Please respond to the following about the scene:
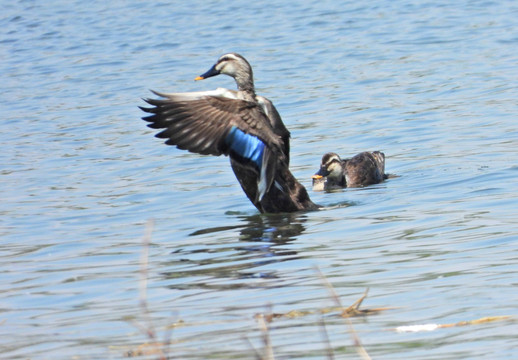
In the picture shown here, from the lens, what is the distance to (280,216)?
995 cm

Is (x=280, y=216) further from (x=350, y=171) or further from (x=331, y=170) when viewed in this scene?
(x=350, y=171)

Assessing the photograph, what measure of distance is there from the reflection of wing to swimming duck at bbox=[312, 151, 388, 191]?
2249 millimetres

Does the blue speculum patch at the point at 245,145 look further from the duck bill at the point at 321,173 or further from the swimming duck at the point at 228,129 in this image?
the duck bill at the point at 321,173

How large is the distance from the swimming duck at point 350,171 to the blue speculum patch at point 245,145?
89.2 inches

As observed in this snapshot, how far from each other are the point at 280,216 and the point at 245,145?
3.46 feet

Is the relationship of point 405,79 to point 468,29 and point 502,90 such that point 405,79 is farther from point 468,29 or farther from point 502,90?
point 468,29

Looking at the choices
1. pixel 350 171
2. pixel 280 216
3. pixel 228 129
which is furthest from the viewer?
pixel 350 171

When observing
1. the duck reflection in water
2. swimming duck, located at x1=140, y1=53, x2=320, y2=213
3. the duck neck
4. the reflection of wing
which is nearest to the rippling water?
the duck reflection in water

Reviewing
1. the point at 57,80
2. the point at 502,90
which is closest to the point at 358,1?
the point at 57,80

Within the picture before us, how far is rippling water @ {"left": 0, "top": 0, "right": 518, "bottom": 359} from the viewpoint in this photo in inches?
232

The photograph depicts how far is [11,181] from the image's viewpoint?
12.2 metres

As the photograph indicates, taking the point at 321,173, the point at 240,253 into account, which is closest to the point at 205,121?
the point at 240,253

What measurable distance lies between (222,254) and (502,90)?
8.07 m

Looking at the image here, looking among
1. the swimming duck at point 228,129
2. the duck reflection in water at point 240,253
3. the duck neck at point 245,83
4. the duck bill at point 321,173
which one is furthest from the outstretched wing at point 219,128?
the duck bill at point 321,173
